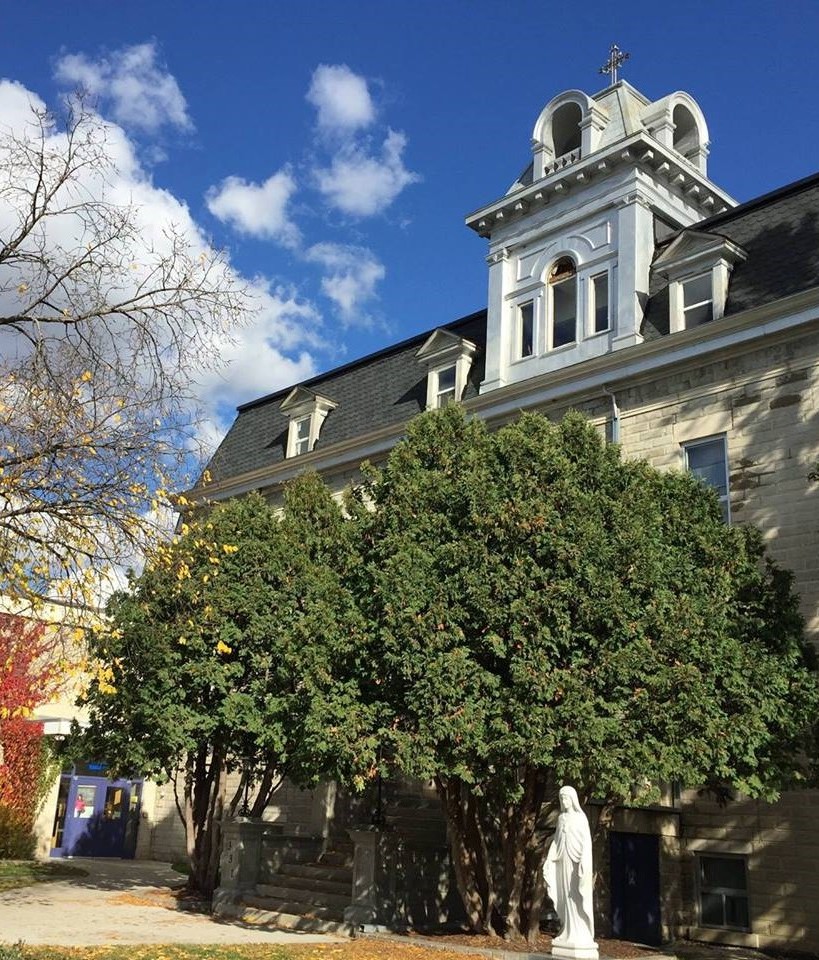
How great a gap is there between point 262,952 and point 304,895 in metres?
5.50

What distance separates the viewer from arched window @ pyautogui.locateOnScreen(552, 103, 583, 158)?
2439cm

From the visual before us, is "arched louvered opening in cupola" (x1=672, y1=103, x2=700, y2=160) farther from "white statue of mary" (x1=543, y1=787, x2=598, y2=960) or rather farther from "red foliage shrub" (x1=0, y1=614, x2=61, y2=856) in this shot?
"red foliage shrub" (x1=0, y1=614, x2=61, y2=856)

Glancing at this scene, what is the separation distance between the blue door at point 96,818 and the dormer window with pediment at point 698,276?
22.3 m

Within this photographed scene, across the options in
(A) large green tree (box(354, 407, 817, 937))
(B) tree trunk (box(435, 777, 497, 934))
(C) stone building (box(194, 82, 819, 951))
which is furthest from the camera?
(C) stone building (box(194, 82, 819, 951))

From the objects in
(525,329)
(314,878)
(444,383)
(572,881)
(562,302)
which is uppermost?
(562,302)

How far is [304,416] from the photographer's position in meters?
29.0

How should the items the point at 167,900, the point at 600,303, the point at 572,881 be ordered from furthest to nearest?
1. the point at 600,303
2. the point at 167,900
3. the point at 572,881

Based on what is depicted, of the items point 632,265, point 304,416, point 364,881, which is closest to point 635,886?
point 364,881

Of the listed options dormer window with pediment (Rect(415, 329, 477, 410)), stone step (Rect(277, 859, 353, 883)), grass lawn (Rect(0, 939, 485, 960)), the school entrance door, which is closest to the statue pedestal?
grass lawn (Rect(0, 939, 485, 960))

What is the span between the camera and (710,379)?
19.2 metres

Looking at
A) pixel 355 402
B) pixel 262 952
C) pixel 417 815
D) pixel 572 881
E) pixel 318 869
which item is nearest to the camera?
pixel 572 881

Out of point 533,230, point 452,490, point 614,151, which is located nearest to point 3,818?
point 452,490

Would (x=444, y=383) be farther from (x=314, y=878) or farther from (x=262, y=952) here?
(x=262, y=952)

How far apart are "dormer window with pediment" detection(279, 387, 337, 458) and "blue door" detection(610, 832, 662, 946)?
1425 cm
